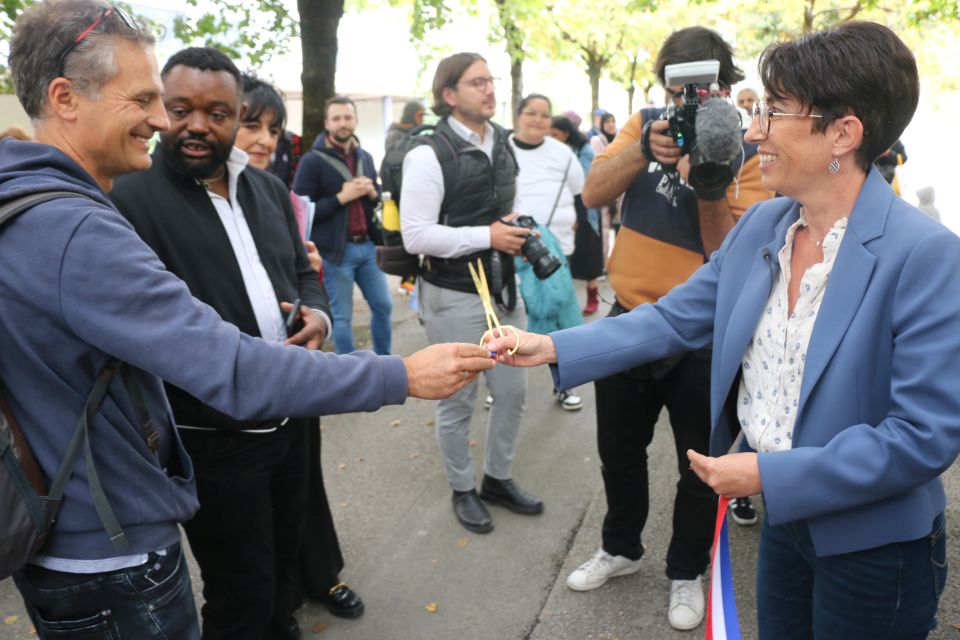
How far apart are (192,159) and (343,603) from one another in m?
2.06

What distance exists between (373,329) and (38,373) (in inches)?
193

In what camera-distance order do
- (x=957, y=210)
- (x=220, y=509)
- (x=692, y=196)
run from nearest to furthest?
(x=220, y=509) < (x=692, y=196) < (x=957, y=210)

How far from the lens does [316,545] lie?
322 cm

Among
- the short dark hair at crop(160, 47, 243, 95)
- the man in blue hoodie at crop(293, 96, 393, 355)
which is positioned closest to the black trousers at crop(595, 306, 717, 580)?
the short dark hair at crop(160, 47, 243, 95)

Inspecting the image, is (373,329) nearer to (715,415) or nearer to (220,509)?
(220,509)

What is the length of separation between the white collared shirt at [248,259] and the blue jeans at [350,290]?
141 inches

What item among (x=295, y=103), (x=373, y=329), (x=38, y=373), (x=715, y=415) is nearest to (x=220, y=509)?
(x=38, y=373)

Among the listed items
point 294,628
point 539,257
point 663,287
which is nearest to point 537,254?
point 539,257

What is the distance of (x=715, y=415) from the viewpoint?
2.09 meters

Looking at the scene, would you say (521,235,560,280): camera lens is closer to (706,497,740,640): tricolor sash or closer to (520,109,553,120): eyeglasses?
(706,497,740,640): tricolor sash

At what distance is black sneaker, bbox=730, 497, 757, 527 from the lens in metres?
3.85

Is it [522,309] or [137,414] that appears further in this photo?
[522,309]

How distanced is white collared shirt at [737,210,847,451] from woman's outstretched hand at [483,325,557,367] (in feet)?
1.88

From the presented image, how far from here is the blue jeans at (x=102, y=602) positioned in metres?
1.64
